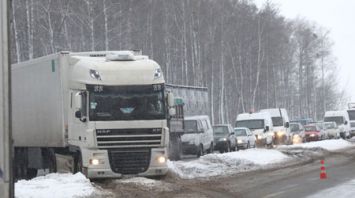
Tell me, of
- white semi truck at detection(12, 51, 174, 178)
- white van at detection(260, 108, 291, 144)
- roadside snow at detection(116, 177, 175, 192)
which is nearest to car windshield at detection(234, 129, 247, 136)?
white van at detection(260, 108, 291, 144)

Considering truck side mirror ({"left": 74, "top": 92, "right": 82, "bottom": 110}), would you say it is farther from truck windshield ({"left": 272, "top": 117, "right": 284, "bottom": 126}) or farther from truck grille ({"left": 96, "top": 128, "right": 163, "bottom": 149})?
truck windshield ({"left": 272, "top": 117, "right": 284, "bottom": 126})

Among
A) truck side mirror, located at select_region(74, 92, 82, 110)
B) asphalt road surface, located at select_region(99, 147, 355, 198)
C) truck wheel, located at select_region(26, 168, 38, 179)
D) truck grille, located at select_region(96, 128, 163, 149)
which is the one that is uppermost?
truck side mirror, located at select_region(74, 92, 82, 110)

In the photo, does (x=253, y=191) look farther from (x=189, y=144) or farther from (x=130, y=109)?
(x=189, y=144)

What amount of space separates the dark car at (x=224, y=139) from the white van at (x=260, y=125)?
4139 millimetres

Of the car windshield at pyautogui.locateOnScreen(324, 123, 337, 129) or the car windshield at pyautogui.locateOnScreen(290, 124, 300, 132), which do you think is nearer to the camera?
the car windshield at pyautogui.locateOnScreen(290, 124, 300, 132)

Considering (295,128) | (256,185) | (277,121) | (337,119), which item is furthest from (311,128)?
(256,185)

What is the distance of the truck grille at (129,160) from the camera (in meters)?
18.0

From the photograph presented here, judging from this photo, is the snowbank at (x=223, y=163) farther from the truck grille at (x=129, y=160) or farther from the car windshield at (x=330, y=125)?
the car windshield at (x=330, y=125)

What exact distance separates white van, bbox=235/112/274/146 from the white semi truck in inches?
997

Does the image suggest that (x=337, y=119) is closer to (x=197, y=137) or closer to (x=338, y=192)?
(x=197, y=137)

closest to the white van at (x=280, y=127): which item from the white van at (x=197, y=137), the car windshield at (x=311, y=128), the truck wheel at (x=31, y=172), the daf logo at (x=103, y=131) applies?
the car windshield at (x=311, y=128)

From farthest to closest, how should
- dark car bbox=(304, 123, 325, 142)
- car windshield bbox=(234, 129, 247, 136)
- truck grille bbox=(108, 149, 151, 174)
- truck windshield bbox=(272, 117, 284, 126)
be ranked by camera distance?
dark car bbox=(304, 123, 325, 142)
truck windshield bbox=(272, 117, 284, 126)
car windshield bbox=(234, 129, 247, 136)
truck grille bbox=(108, 149, 151, 174)

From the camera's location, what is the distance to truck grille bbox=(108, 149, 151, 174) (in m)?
18.0

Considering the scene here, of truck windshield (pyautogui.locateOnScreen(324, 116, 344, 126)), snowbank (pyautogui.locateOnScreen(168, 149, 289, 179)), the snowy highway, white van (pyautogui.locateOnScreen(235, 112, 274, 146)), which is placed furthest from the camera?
truck windshield (pyautogui.locateOnScreen(324, 116, 344, 126))
